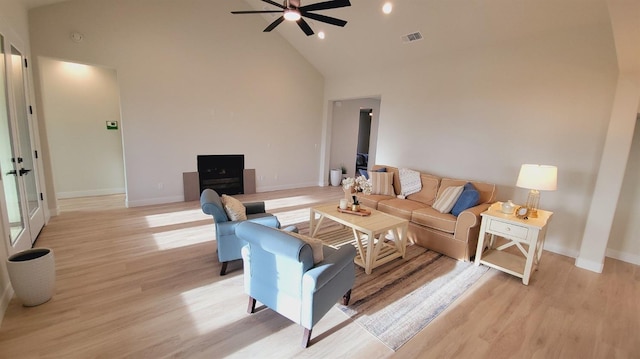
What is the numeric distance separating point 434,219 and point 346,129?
5.19 m

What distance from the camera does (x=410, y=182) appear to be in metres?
4.65

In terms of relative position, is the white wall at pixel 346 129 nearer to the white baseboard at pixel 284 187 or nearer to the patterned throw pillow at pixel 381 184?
the white baseboard at pixel 284 187

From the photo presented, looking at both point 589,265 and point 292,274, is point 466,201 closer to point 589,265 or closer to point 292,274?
point 589,265

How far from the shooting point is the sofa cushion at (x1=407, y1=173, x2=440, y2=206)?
4.38 m

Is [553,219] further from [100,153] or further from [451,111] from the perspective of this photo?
[100,153]

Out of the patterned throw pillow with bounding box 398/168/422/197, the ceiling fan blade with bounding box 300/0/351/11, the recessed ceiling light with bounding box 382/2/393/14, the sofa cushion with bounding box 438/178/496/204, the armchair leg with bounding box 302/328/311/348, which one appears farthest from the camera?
the patterned throw pillow with bounding box 398/168/422/197

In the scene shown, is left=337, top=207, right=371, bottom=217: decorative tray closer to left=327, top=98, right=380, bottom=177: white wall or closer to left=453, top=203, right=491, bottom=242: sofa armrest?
left=453, top=203, right=491, bottom=242: sofa armrest

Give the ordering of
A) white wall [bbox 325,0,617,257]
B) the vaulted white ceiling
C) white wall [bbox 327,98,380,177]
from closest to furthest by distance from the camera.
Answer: the vaulted white ceiling, white wall [bbox 325,0,617,257], white wall [bbox 327,98,380,177]

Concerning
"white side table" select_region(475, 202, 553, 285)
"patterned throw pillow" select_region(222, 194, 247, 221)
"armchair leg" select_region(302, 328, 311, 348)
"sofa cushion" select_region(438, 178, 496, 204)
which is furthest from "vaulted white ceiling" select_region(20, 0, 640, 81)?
"patterned throw pillow" select_region(222, 194, 247, 221)

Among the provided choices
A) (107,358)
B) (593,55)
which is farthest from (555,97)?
(107,358)

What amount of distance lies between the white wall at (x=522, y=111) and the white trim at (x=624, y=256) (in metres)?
0.54

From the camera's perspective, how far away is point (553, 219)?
152 inches

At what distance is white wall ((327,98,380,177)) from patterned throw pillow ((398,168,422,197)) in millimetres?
3674

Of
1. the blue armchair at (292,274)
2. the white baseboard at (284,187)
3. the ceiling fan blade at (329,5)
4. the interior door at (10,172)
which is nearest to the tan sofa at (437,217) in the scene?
the blue armchair at (292,274)
